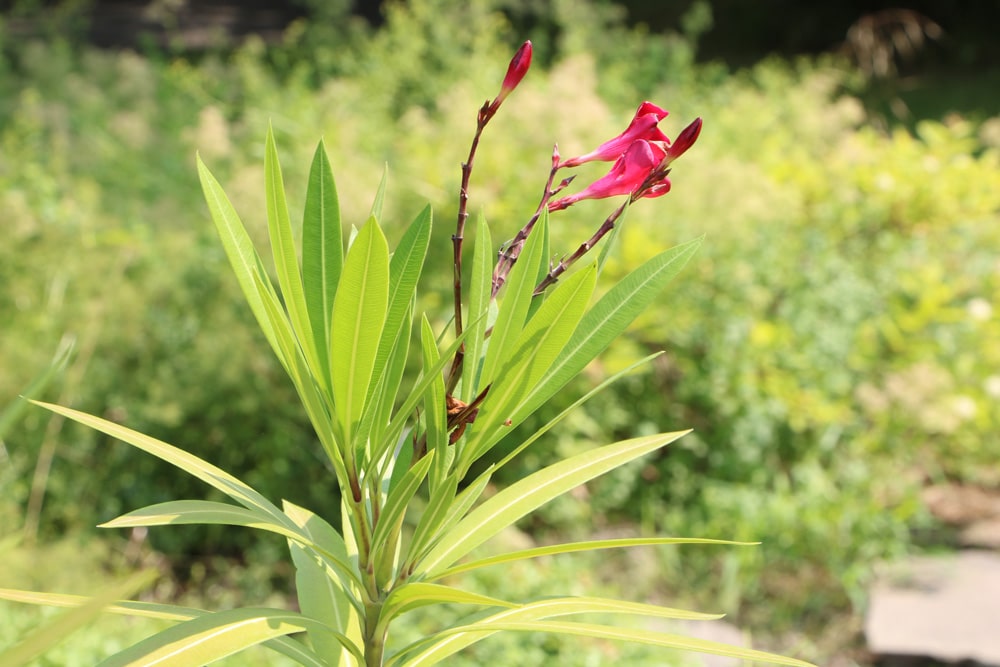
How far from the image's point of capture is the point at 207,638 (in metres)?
0.69

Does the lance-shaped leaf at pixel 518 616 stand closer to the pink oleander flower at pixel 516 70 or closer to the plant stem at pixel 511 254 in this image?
the plant stem at pixel 511 254

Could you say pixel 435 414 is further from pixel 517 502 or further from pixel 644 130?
pixel 644 130

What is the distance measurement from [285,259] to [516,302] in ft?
0.57

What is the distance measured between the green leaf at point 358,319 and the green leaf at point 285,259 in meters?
0.04

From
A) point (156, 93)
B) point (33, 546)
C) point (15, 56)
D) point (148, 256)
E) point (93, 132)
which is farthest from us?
point (15, 56)

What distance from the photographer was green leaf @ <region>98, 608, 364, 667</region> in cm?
66

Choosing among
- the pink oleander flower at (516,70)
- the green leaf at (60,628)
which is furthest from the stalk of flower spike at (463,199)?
the green leaf at (60,628)

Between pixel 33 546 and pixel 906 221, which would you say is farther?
pixel 906 221

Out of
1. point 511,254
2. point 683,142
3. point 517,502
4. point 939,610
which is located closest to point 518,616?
point 517,502

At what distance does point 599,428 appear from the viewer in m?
3.29

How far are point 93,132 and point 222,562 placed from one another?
3590 mm

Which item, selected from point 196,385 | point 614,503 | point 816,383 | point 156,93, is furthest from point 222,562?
point 156,93

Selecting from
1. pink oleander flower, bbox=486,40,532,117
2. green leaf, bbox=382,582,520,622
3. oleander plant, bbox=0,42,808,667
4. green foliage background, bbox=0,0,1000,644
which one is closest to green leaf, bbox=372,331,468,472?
oleander plant, bbox=0,42,808,667

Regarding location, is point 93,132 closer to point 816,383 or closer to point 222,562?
point 222,562
